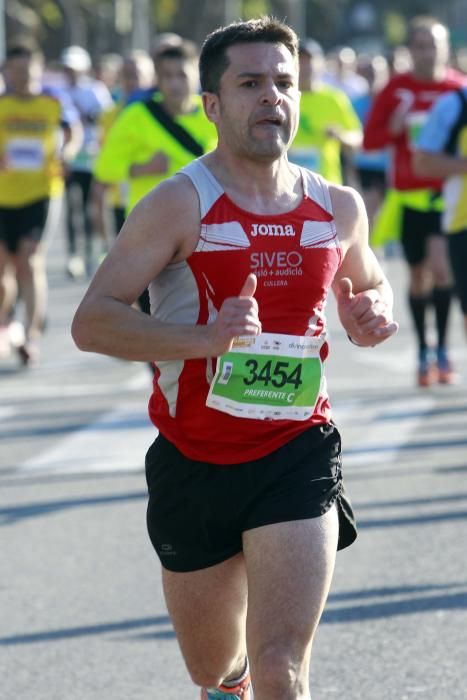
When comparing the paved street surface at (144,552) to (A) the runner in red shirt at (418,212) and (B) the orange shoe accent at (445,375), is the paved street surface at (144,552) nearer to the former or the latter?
(B) the orange shoe accent at (445,375)

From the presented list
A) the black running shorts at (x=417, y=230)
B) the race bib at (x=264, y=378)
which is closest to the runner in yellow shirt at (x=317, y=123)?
the black running shorts at (x=417, y=230)

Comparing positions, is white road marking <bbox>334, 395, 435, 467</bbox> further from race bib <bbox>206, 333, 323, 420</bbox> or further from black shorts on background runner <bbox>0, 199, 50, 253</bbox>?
race bib <bbox>206, 333, 323, 420</bbox>

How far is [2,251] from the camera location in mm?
13406

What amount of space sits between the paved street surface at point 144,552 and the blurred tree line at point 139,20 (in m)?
34.9

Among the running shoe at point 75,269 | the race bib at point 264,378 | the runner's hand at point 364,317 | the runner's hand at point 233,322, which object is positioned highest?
the runner's hand at point 233,322

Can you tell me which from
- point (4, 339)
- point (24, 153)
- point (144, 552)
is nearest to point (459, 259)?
point (144, 552)

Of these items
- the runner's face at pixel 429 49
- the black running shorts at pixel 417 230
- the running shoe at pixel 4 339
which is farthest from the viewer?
the running shoe at pixel 4 339

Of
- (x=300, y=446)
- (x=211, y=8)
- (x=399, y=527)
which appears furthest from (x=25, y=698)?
(x=211, y=8)

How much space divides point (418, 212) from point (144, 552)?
16.9 ft

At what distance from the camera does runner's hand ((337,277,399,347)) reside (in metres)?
4.36

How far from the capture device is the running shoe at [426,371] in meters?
11.7

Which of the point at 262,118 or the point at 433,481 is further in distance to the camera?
the point at 433,481

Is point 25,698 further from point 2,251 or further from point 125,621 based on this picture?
point 2,251

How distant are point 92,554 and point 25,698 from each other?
1.87 metres
